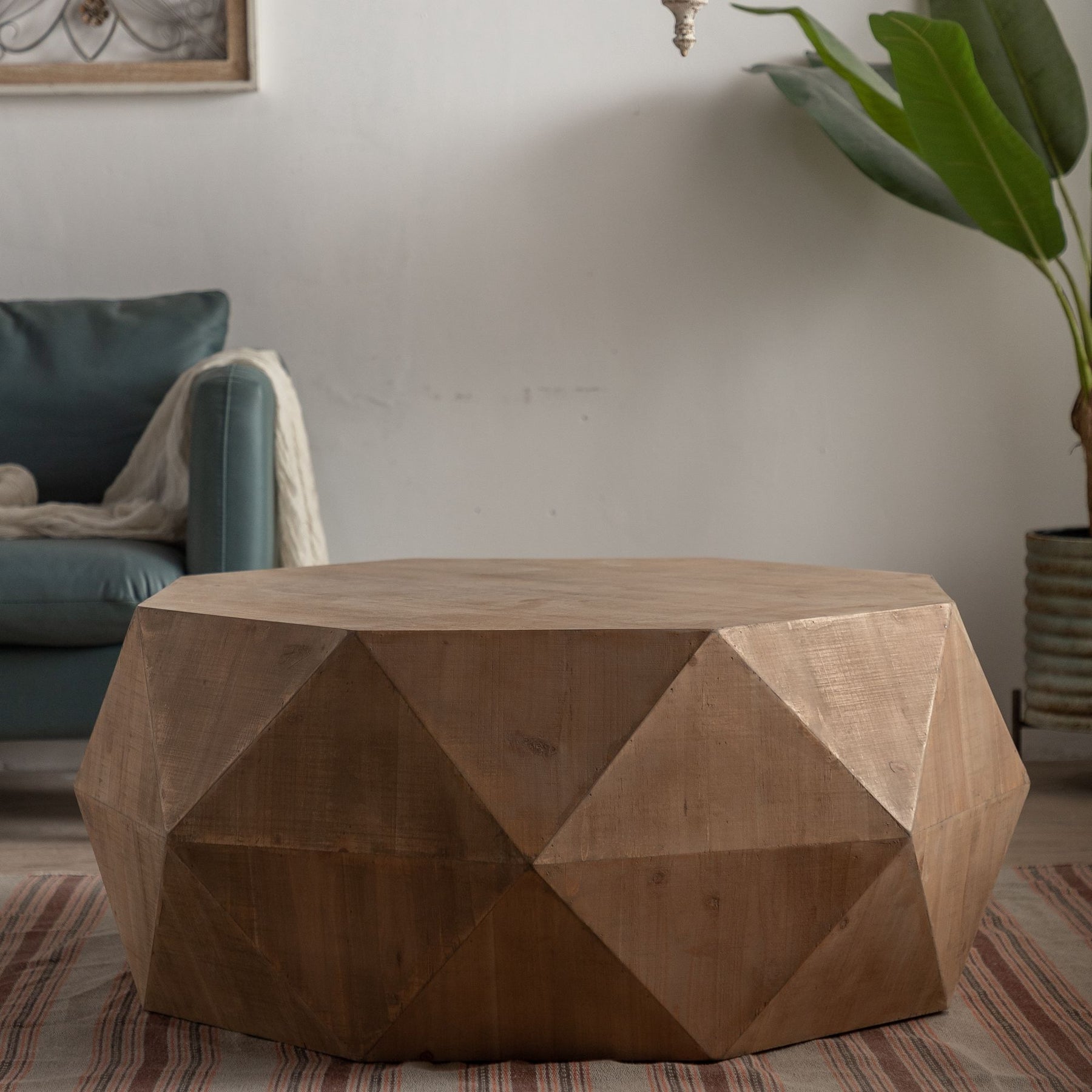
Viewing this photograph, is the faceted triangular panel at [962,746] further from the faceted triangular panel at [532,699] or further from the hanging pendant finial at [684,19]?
the hanging pendant finial at [684,19]

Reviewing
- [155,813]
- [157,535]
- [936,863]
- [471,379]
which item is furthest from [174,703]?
[471,379]

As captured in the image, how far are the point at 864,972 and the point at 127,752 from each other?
2.22 ft

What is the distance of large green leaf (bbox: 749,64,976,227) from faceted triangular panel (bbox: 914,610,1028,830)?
1.27 meters

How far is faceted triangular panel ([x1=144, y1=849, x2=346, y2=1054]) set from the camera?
1070mm

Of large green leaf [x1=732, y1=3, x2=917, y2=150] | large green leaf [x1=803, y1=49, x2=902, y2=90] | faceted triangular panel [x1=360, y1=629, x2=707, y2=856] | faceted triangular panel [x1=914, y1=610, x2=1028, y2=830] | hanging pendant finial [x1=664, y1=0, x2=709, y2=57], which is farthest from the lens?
large green leaf [x1=803, y1=49, x2=902, y2=90]

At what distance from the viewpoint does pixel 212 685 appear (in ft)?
3.55

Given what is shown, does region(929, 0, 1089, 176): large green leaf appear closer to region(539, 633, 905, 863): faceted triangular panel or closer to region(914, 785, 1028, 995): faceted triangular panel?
region(914, 785, 1028, 995): faceted triangular panel

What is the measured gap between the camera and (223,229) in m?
2.46

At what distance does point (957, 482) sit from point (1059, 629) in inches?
19.2

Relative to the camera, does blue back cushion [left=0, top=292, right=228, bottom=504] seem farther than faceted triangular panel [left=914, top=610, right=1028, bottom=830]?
Yes

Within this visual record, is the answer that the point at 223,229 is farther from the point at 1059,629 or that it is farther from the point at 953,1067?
the point at 953,1067

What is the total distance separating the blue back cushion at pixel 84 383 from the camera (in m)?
2.18

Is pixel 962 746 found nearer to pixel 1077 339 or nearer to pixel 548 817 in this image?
pixel 548 817

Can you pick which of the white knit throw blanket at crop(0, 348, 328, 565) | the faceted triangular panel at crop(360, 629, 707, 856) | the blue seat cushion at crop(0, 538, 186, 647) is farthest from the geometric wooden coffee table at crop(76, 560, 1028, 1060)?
the white knit throw blanket at crop(0, 348, 328, 565)
